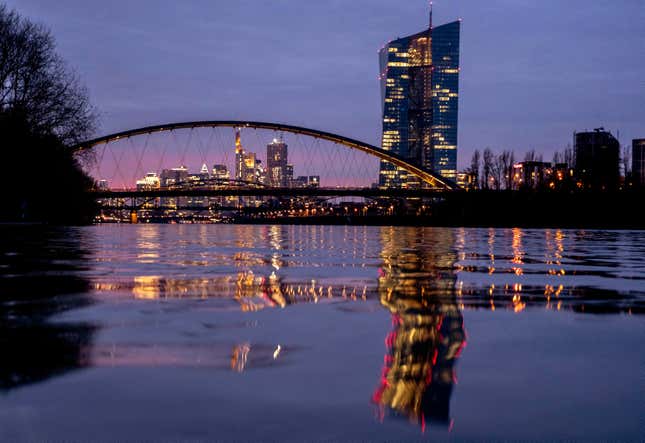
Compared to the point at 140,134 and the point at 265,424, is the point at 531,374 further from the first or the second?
the point at 140,134

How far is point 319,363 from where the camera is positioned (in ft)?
22.8

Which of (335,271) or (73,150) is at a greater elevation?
(73,150)

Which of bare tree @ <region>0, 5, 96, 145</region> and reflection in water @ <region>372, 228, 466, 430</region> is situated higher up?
bare tree @ <region>0, 5, 96, 145</region>

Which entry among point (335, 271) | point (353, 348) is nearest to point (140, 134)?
point (335, 271)

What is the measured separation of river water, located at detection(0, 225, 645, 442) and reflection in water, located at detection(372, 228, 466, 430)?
2 centimetres

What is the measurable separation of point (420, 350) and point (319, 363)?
1.03 metres

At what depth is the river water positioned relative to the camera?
502 centimetres

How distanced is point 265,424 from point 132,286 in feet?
30.9

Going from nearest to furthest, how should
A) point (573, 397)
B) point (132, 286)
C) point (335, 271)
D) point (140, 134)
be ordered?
point (573, 397) → point (132, 286) → point (335, 271) → point (140, 134)

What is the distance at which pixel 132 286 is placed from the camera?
14.0 m

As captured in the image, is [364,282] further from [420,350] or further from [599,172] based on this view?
[599,172]

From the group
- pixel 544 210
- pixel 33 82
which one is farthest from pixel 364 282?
pixel 544 210

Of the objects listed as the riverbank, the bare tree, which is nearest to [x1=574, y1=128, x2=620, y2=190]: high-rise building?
the riverbank

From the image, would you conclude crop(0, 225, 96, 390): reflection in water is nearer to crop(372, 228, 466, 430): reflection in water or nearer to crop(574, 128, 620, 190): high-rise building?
crop(372, 228, 466, 430): reflection in water
